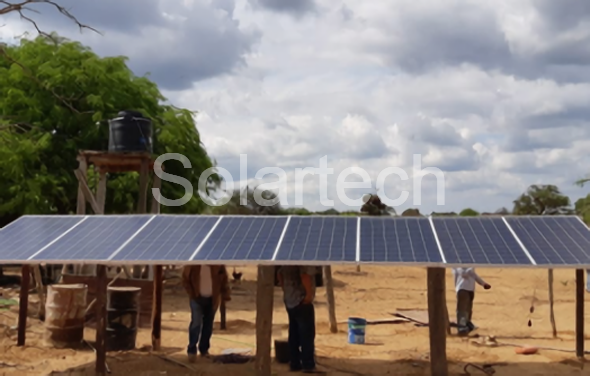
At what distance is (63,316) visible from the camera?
36.9 ft

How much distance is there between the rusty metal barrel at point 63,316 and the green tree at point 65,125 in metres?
7.34

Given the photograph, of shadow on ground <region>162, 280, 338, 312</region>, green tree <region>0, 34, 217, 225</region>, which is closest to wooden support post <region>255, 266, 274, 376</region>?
shadow on ground <region>162, 280, 338, 312</region>

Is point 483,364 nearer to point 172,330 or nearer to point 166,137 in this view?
point 172,330

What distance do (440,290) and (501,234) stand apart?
113 centimetres

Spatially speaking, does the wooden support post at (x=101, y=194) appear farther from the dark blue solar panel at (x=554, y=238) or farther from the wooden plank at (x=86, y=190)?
the dark blue solar panel at (x=554, y=238)

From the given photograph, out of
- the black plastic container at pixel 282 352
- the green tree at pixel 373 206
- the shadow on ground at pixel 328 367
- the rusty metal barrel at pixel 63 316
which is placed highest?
the green tree at pixel 373 206

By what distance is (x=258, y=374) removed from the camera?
8.66m

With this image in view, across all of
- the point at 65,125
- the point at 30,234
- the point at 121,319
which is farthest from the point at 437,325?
the point at 65,125

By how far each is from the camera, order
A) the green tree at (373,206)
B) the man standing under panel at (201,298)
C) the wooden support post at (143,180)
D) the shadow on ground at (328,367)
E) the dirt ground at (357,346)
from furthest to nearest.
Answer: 1. the green tree at (373,206)
2. the wooden support post at (143,180)
3. the man standing under panel at (201,298)
4. the dirt ground at (357,346)
5. the shadow on ground at (328,367)

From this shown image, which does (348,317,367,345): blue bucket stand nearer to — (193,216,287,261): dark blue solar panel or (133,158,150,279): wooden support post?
(193,216,287,261): dark blue solar panel

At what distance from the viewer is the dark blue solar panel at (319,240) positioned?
26.4ft

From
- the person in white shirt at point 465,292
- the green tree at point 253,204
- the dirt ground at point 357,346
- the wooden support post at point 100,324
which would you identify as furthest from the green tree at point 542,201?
the wooden support post at point 100,324

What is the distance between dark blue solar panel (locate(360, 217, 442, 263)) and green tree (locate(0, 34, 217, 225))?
1158cm

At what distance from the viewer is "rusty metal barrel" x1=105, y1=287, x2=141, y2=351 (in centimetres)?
1105
